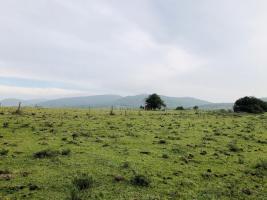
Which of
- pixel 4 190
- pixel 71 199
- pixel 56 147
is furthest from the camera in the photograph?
pixel 56 147

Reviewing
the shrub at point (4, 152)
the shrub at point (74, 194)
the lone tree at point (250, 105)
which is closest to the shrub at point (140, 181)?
the shrub at point (74, 194)

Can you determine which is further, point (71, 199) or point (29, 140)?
point (29, 140)

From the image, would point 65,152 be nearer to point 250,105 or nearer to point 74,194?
point 74,194

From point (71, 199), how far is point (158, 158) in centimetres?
1058

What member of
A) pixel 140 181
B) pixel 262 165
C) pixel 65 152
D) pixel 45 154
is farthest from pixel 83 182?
pixel 262 165

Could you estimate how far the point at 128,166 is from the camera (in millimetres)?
21750

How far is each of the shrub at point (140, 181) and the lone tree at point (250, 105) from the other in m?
73.2

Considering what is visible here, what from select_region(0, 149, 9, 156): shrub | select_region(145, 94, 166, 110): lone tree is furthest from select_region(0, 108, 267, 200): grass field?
select_region(145, 94, 166, 110): lone tree

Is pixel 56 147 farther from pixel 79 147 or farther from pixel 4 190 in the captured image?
pixel 4 190

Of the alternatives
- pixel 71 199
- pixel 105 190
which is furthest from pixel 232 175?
pixel 71 199

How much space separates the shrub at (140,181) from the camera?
18216 mm

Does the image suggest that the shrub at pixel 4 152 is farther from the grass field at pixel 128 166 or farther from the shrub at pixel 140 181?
the shrub at pixel 140 181

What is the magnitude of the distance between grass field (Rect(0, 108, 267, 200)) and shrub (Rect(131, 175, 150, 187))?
0.05 meters

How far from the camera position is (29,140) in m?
30.7
